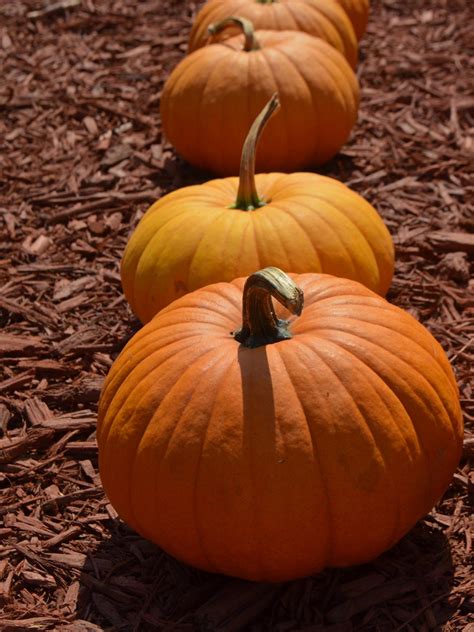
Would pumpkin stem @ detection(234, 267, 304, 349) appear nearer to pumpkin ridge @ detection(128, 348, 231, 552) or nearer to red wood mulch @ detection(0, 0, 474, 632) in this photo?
pumpkin ridge @ detection(128, 348, 231, 552)

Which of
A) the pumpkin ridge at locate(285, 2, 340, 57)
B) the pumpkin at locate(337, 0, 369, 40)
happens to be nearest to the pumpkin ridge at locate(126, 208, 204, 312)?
the pumpkin ridge at locate(285, 2, 340, 57)

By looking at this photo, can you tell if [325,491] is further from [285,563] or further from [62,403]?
[62,403]

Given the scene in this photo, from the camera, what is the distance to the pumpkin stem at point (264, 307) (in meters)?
2.87

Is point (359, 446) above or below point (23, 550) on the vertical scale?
above

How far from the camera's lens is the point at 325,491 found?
2.92 metres

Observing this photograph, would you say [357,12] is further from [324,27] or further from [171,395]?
[171,395]

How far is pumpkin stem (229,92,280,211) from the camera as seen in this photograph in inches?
Result: 159

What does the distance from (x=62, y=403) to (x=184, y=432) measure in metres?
1.45

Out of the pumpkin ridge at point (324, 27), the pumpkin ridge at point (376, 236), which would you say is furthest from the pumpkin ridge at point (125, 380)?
the pumpkin ridge at point (324, 27)

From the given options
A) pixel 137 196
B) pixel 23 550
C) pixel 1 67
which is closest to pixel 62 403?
pixel 23 550

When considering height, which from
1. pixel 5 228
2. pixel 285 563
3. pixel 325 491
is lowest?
pixel 5 228

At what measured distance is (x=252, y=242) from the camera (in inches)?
161

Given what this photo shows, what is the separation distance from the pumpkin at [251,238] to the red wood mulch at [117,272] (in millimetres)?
510

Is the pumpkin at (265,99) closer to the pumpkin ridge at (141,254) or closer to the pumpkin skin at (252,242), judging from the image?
the pumpkin skin at (252,242)
